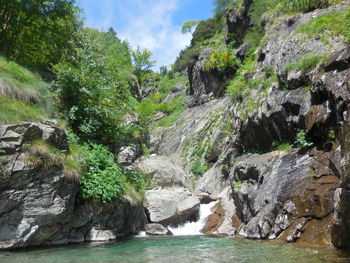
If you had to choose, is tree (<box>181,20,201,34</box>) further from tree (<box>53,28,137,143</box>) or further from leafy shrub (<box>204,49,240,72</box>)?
tree (<box>53,28,137,143</box>)

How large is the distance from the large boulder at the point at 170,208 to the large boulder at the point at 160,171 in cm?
270

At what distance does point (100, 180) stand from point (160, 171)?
9780 millimetres

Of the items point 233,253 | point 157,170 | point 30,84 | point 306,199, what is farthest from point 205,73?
point 233,253

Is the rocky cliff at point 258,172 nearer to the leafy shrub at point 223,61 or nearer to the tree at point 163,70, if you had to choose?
the leafy shrub at point 223,61

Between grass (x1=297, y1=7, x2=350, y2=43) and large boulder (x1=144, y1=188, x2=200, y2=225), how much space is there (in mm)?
11553

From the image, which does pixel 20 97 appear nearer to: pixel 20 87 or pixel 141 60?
pixel 20 87

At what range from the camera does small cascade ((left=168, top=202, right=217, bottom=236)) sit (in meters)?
18.3

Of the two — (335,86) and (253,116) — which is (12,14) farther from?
(335,86)

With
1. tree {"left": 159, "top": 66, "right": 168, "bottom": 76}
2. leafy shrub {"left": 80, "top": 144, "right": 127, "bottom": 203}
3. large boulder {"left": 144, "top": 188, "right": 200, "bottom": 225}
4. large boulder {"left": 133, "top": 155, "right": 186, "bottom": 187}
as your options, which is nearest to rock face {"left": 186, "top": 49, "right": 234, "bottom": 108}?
large boulder {"left": 133, "top": 155, "right": 186, "bottom": 187}

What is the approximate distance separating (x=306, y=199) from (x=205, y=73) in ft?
95.5

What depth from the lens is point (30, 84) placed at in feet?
48.8

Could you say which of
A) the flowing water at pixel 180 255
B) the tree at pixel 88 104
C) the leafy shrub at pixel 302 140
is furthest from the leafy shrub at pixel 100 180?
the leafy shrub at pixel 302 140

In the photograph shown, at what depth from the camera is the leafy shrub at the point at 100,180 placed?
1327 cm

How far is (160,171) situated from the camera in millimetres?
23297
